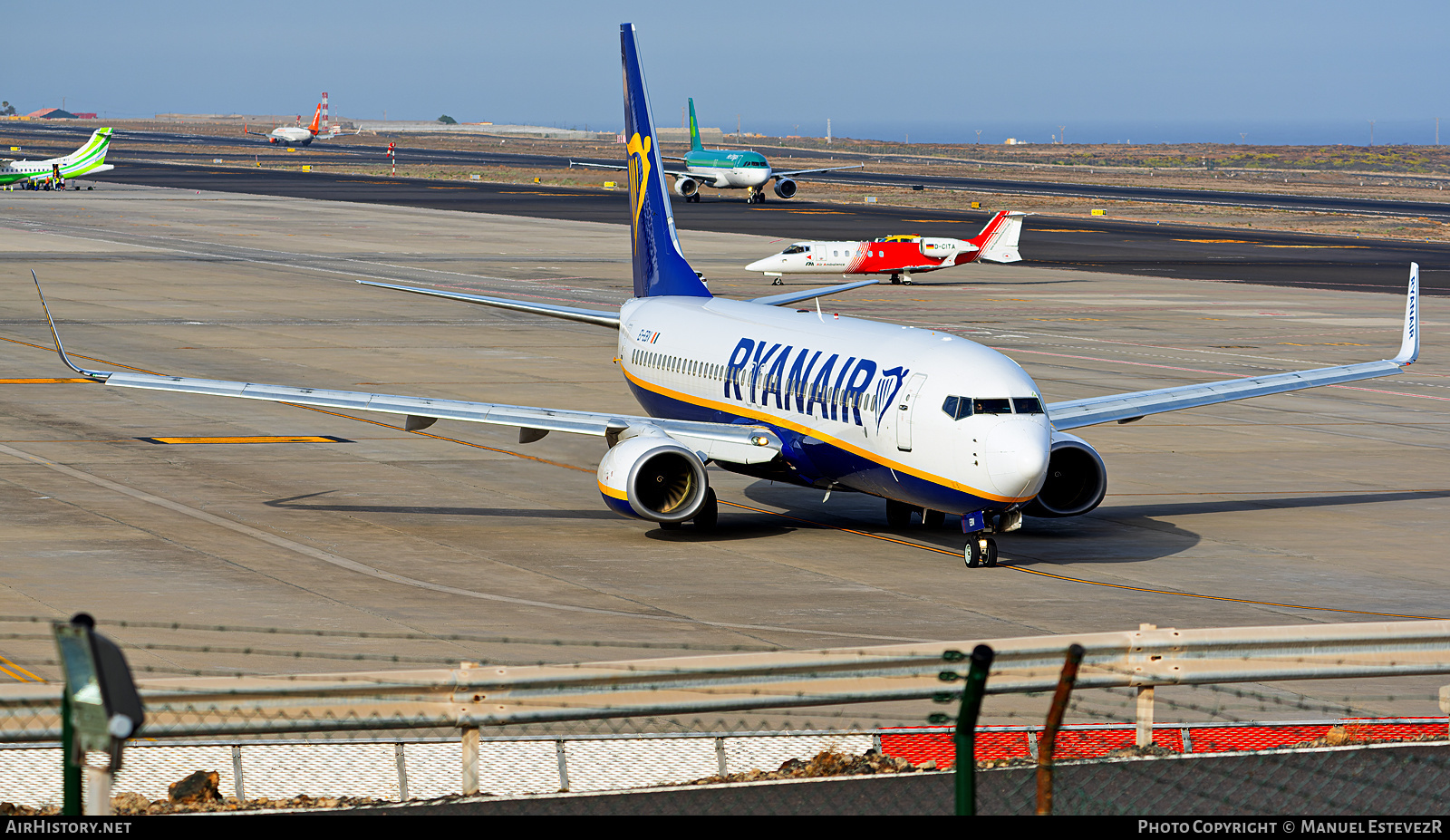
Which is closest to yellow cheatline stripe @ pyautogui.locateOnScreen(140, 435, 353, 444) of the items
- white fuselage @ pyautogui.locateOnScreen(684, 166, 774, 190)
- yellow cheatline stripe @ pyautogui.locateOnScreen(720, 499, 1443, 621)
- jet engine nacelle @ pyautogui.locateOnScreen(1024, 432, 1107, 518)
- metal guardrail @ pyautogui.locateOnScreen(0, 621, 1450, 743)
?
yellow cheatline stripe @ pyautogui.locateOnScreen(720, 499, 1443, 621)

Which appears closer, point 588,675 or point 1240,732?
point 588,675

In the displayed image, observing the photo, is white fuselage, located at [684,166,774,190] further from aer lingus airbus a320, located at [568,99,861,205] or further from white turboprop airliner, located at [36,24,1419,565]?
white turboprop airliner, located at [36,24,1419,565]

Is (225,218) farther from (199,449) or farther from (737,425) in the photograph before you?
(737,425)

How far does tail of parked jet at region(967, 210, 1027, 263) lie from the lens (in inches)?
3666

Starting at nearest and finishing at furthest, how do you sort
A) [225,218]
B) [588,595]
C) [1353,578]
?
[588,595] → [1353,578] → [225,218]

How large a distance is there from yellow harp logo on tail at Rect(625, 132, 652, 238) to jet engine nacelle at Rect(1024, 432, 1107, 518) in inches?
608

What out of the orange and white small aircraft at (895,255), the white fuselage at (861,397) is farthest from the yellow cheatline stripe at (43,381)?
the orange and white small aircraft at (895,255)

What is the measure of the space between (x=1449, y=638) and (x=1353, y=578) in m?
14.8

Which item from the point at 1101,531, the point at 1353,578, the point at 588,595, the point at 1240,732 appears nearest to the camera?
the point at 1240,732

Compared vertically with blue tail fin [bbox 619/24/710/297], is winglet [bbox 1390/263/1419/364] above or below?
below

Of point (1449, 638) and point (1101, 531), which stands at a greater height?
point (1449, 638)

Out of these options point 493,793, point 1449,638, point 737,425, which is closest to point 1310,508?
point 737,425
